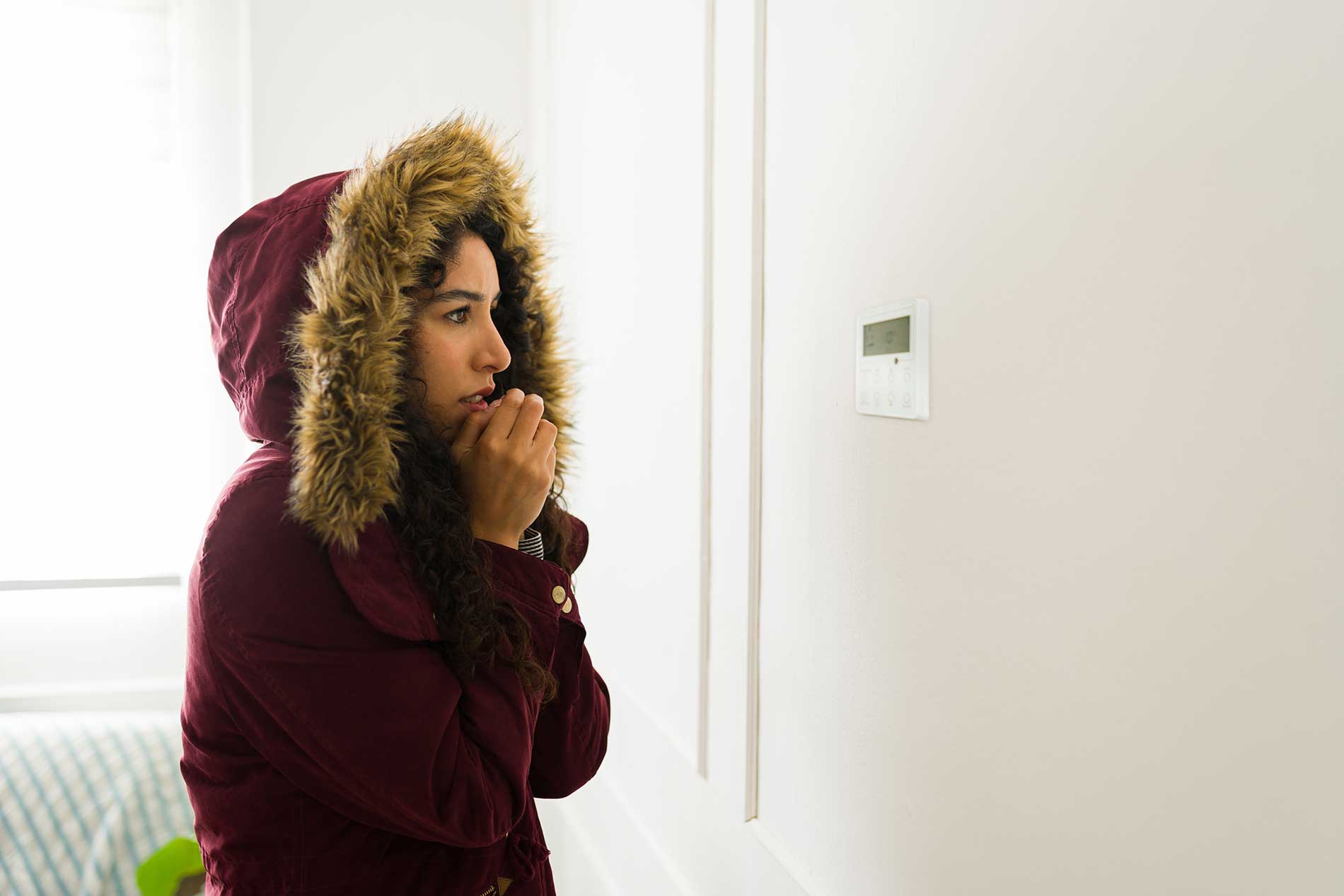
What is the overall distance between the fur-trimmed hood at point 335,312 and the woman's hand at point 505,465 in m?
0.08

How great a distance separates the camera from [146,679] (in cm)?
225

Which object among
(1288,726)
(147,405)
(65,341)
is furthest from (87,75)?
(1288,726)

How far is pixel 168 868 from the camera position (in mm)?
1625

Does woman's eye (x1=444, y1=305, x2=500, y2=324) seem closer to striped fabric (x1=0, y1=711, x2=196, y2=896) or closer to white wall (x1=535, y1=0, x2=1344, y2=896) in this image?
white wall (x1=535, y1=0, x2=1344, y2=896)

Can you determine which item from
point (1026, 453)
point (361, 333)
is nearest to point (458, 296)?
point (361, 333)

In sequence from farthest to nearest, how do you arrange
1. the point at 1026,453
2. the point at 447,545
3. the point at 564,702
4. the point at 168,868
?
the point at 168,868
the point at 564,702
the point at 447,545
the point at 1026,453

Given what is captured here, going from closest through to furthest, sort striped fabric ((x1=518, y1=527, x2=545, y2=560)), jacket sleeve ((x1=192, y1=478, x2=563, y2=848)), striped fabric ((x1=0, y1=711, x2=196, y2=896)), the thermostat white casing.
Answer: jacket sleeve ((x1=192, y1=478, x2=563, y2=848)) < the thermostat white casing < striped fabric ((x1=518, y1=527, x2=545, y2=560)) < striped fabric ((x1=0, y1=711, x2=196, y2=896))

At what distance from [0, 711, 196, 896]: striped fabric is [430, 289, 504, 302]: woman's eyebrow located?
1.35 m

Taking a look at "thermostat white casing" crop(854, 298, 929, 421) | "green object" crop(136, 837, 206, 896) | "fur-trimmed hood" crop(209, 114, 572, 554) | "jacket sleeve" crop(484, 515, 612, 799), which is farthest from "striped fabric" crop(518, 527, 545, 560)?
"green object" crop(136, 837, 206, 896)

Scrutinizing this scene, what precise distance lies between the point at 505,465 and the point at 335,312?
22 cm

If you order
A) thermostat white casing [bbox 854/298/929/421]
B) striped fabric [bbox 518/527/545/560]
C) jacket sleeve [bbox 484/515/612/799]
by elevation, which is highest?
thermostat white casing [bbox 854/298/929/421]

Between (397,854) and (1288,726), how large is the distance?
29.6 inches

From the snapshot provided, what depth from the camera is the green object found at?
5.29 ft

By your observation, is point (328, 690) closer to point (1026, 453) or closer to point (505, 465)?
point (505, 465)
